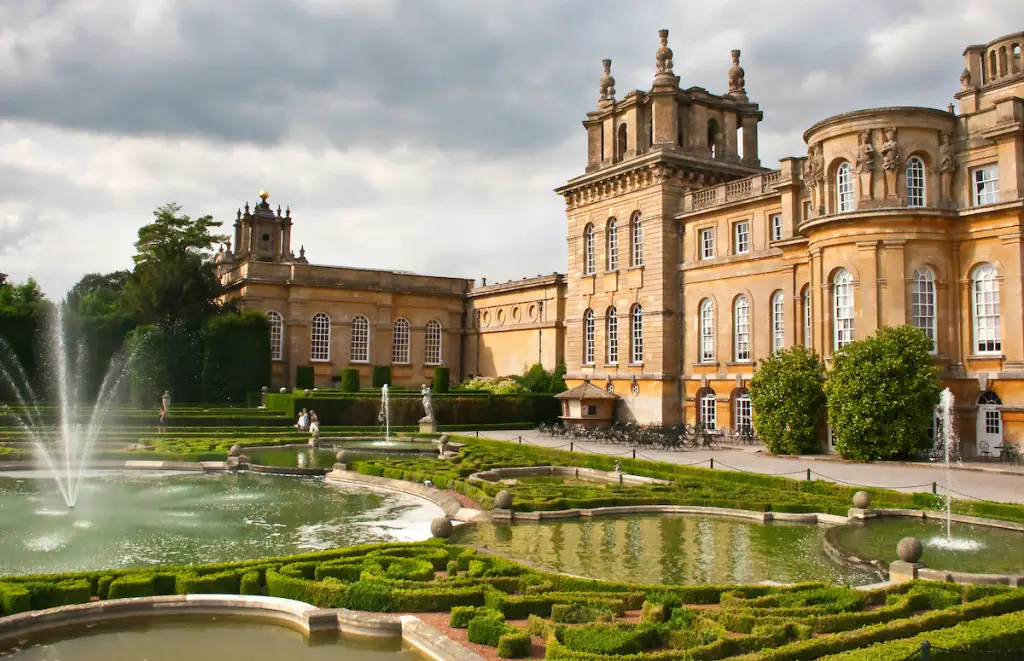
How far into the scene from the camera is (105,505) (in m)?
16.5

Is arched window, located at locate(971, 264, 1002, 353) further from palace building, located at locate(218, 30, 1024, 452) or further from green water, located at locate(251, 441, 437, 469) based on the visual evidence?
green water, located at locate(251, 441, 437, 469)

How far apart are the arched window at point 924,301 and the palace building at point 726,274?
6 cm

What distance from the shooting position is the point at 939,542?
13.4 m

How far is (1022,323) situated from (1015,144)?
5.27 m

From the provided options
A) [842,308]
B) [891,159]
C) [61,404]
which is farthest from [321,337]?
[891,159]

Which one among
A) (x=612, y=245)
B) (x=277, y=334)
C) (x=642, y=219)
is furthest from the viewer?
(x=277, y=334)

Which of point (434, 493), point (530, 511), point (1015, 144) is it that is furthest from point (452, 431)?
point (1015, 144)

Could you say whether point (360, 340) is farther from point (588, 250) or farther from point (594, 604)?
point (594, 604)

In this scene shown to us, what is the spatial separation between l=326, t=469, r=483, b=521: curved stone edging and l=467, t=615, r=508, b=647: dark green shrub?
7.53m

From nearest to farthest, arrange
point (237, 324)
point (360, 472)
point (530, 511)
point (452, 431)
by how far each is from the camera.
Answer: point (530, 511) → point (360, 472) → point (452, 431) → point (237, 324)

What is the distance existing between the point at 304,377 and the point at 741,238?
25560 mm

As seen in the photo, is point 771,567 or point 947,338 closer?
point 771,567

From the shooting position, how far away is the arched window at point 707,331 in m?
33.8

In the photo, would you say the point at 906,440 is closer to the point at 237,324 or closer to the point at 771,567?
the point at 771,567
